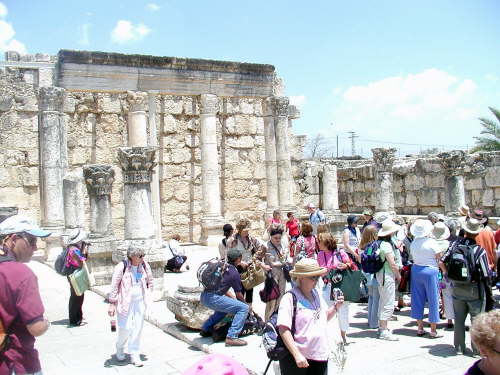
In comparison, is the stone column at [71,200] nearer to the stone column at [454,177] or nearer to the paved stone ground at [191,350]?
the paved stone ground at [191,350]

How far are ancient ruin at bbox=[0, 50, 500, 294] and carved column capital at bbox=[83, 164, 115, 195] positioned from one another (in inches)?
0.9

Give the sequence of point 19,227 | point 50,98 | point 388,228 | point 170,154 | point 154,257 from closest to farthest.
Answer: point 19,227 < point 388,228 < point 154,257 < point 50,98 < point 170,154

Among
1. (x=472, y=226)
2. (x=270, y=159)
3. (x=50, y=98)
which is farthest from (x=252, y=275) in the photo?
(x=270, y=159)

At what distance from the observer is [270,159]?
18.2 metres

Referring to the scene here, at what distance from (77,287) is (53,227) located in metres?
6.81

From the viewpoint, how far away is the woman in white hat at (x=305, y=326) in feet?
14.3

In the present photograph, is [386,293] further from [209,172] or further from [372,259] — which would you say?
[209,172]

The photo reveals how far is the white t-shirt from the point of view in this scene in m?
7.29

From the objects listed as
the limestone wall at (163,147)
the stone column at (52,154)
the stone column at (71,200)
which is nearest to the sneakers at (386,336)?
the stone column at (71,200)

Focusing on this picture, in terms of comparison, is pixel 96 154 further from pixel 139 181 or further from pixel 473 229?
pixel 473 229

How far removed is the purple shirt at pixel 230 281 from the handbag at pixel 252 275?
1.82ft

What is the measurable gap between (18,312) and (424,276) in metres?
5.38

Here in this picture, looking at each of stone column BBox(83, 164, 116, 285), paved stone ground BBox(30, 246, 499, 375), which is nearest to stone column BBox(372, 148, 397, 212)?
paved stone ground BBox(30, 246, 499, 375)

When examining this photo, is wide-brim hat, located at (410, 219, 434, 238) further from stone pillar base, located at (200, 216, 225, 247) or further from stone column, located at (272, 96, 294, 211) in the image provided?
stone column, located at (272, 96, 294, 211)
